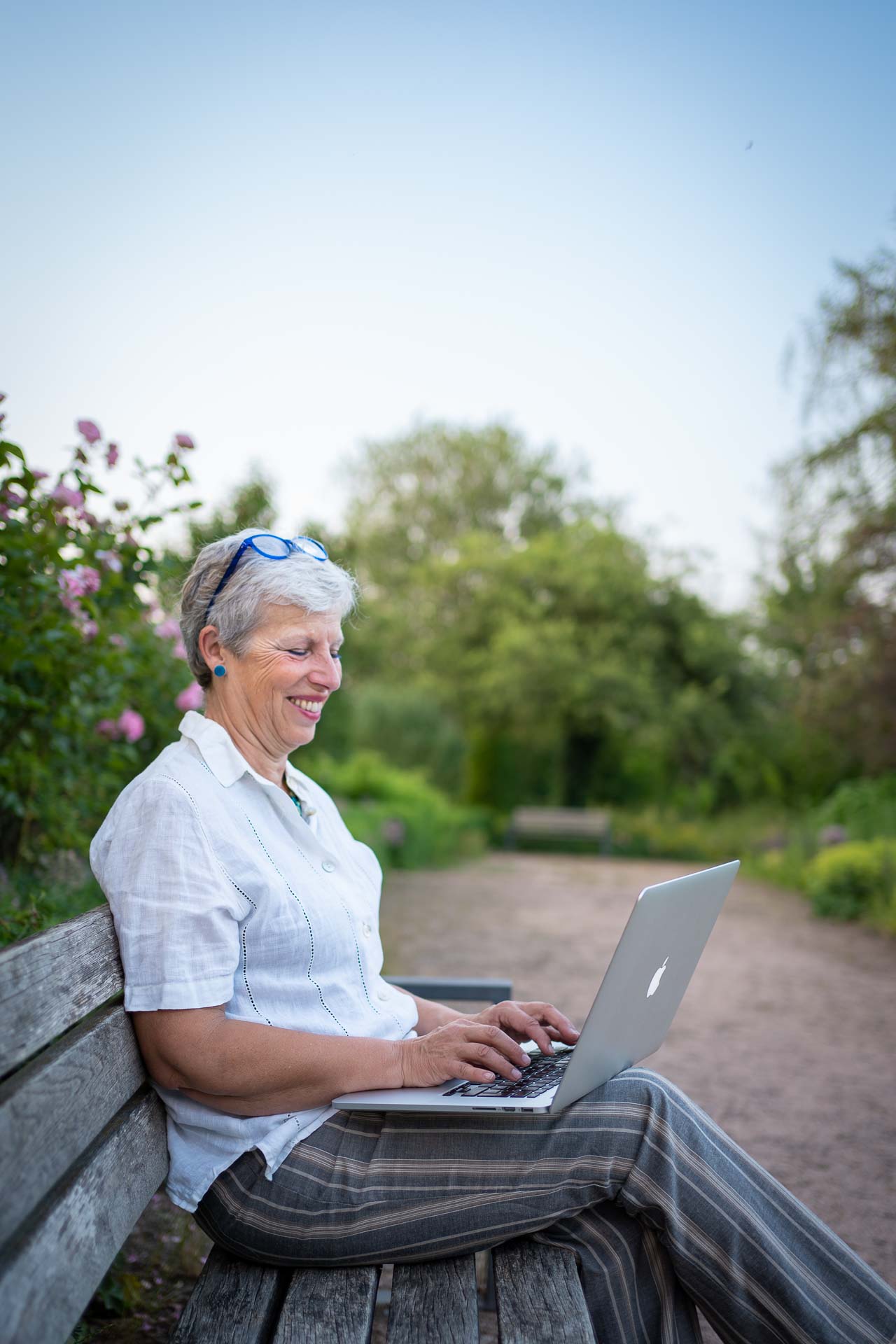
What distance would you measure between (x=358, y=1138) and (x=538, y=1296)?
0.37 meters

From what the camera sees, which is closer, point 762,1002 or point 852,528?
point 762,1002

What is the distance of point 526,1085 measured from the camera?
1660 millimetres

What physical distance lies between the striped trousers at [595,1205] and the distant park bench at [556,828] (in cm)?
1714

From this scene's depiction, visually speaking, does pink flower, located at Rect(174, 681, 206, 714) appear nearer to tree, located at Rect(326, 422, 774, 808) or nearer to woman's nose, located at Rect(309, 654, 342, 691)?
woman's nose, located at Rect(309, 654, 342, 691)

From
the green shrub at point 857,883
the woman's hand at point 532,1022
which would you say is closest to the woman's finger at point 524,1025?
the woman's hand at point 532,1022

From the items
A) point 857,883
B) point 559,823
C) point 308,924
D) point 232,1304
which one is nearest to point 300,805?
point 308,924

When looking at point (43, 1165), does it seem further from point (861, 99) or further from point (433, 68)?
point (861, 99)

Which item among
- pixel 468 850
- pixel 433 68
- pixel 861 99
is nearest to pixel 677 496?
pixel 468 850

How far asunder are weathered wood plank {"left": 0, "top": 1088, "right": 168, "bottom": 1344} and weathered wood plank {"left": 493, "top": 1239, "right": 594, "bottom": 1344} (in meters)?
0.57

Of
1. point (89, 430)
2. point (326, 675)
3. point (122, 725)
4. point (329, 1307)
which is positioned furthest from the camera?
point (122, 725)

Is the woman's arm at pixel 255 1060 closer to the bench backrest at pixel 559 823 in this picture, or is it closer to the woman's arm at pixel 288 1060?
the woman's arm at pixel 288 1060

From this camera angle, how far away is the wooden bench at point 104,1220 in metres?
1.10

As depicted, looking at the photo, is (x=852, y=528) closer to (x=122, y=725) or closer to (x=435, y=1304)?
(x=122, y=725)

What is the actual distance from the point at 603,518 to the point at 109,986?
22.3m
